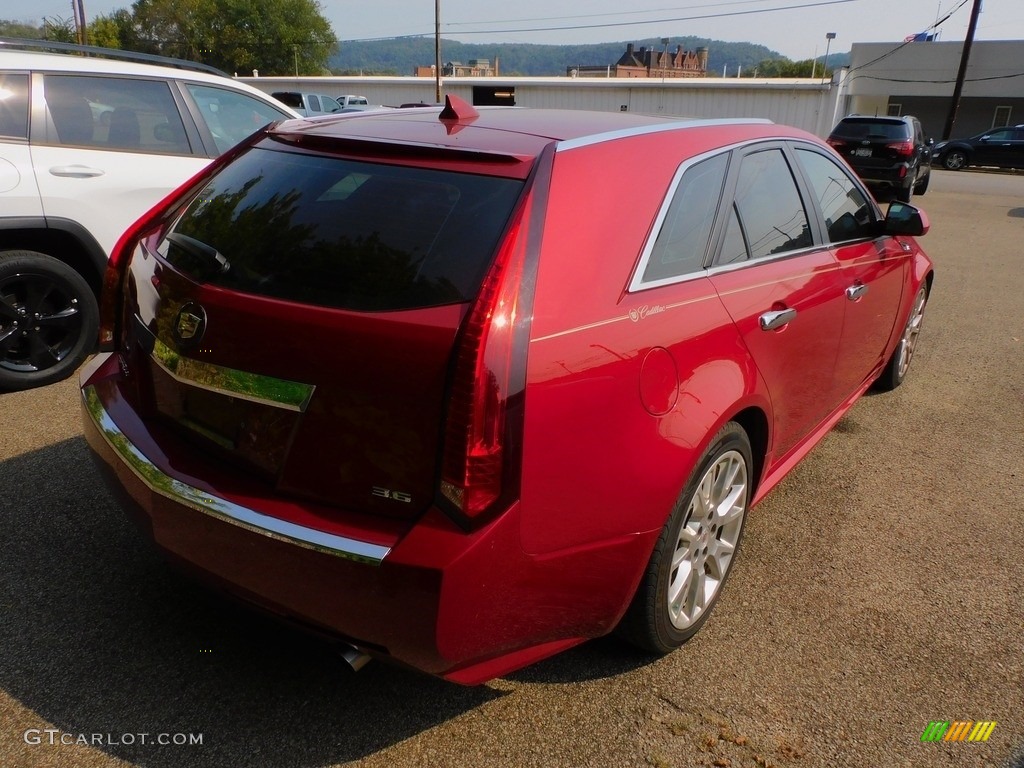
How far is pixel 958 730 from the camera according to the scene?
243 centimetres

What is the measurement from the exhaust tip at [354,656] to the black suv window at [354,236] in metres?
0.86

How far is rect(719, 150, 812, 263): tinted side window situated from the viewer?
9.54 ft

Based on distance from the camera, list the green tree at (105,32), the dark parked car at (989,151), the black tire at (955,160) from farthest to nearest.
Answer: the green tree at (105,32), the black tire at (955,160), the dark parked car at (989,151)

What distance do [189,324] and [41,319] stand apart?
2.94 meters

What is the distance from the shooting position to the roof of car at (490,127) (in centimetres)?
236

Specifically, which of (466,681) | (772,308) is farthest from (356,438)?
(772,308)

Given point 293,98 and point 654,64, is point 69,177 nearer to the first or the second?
point 293,98

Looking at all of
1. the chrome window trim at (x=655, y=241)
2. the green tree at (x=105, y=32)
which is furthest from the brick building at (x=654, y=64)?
the chrome window trim at (x=655, y=241)

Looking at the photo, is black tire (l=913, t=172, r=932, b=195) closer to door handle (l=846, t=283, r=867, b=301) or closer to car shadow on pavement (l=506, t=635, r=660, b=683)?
door handle (l=846, t=283, r=867, b=301)

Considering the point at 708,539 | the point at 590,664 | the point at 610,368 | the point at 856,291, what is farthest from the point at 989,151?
the point at 610,368

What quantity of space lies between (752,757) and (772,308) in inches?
56.6

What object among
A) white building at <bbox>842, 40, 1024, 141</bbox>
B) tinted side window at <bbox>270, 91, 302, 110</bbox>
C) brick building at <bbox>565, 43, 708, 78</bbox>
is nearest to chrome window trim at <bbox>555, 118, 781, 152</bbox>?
tinted side window at <bbox>270, 91, 302, 110</bbox>

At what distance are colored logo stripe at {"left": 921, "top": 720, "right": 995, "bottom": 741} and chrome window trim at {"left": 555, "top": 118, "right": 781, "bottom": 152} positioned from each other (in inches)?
77.9

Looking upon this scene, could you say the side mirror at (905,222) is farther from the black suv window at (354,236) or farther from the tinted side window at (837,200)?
the black suv window at (354,236)
